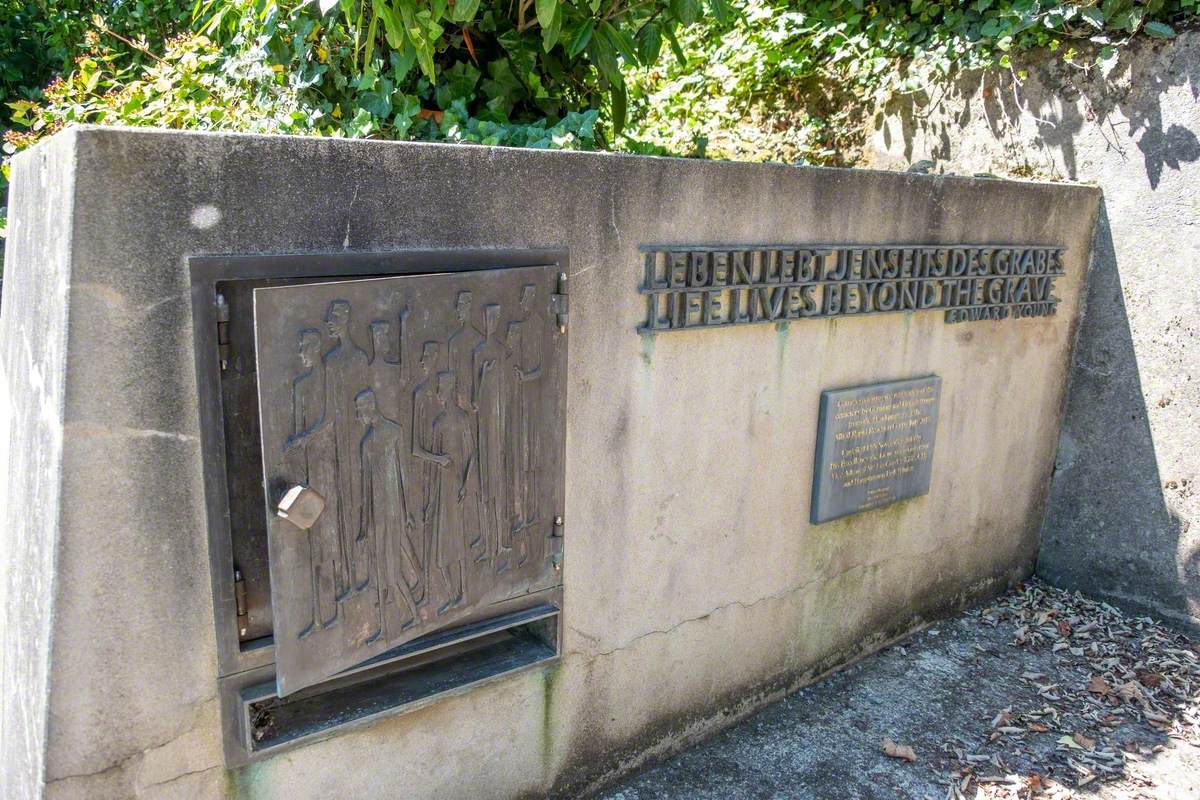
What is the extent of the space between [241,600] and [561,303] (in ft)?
4.09

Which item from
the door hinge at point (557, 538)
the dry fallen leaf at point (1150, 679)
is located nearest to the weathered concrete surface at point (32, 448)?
the door hinge at point (557, 538)

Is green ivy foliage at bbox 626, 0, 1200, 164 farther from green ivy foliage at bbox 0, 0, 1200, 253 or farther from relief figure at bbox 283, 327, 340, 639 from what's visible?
relief figure at bbox 283, 327, 340, 639

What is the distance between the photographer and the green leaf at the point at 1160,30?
4.28 m

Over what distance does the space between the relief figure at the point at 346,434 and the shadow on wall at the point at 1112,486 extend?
428 cm

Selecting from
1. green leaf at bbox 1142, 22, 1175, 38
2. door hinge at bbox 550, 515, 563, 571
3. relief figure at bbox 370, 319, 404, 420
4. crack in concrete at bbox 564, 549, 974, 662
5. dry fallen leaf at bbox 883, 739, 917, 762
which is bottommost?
dry fallen leaf at bbox 883, 739, 917, 762

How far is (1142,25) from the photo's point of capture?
4.39 metres

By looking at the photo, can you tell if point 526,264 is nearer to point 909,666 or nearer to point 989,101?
point 909,666

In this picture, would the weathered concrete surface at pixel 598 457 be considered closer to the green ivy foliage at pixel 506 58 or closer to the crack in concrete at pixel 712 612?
the crack in concrete at pixel 712 612

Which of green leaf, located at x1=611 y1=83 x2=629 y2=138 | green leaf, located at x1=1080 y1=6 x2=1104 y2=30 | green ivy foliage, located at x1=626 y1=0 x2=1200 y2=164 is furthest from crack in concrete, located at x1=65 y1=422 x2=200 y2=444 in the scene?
green leaf, located at x1=1080 y1=6 x2=1104 y2=30

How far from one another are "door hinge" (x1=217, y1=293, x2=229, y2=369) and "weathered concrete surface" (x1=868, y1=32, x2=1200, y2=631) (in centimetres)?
454

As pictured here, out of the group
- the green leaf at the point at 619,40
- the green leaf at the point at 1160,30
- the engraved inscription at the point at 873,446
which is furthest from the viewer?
the green leaf at the point at 1160,30

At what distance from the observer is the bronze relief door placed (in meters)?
2.07

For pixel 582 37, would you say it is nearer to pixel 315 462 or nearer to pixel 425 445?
pixel 425 445

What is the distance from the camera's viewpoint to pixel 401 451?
229cm
